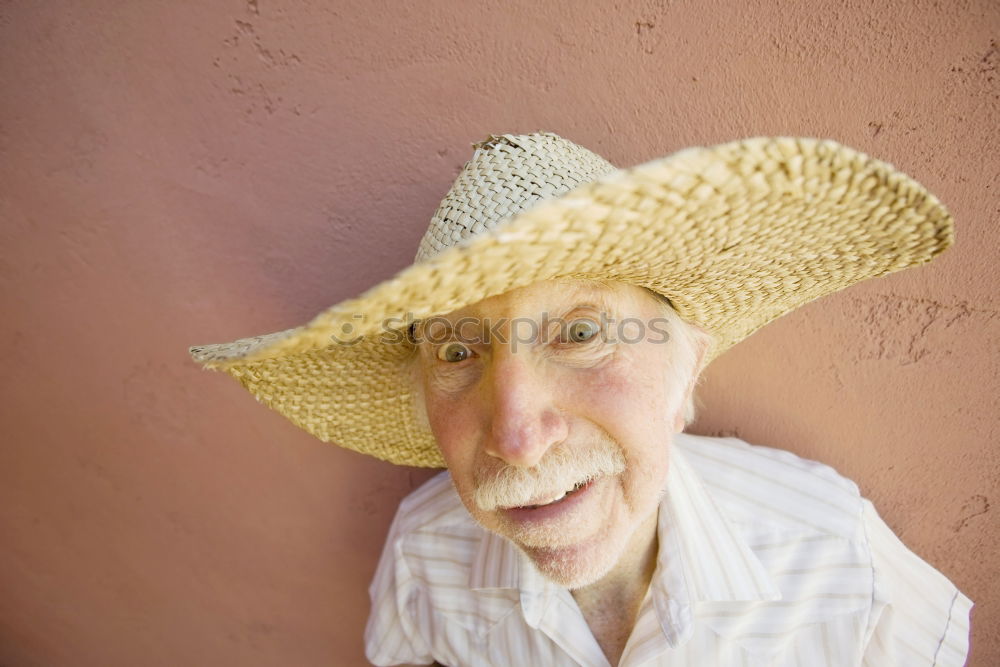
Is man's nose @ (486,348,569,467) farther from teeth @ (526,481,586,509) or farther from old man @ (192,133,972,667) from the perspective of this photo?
teeth @ (526,481,586,509)

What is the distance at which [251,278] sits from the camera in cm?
155

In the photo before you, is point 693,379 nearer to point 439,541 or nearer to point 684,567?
point 684,567

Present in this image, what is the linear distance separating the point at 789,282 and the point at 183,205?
1.60 meters

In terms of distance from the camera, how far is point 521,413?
98 cm

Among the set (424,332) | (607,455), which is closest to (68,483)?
(424,332)

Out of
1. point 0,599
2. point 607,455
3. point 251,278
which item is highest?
point 251,278

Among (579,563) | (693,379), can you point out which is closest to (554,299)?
(693,379)

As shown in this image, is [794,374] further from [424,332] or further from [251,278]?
[251,278]

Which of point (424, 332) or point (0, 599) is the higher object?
point (424, 332)

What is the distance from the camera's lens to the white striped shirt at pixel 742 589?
1.21m

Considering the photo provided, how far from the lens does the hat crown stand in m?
0.93

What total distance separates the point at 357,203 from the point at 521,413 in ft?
2.78

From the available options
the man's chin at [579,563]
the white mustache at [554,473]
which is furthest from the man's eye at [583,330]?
the man's chin at [579,563]

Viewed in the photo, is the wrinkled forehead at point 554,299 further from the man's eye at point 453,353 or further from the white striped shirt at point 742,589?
the white striped shirt at point 742,589
